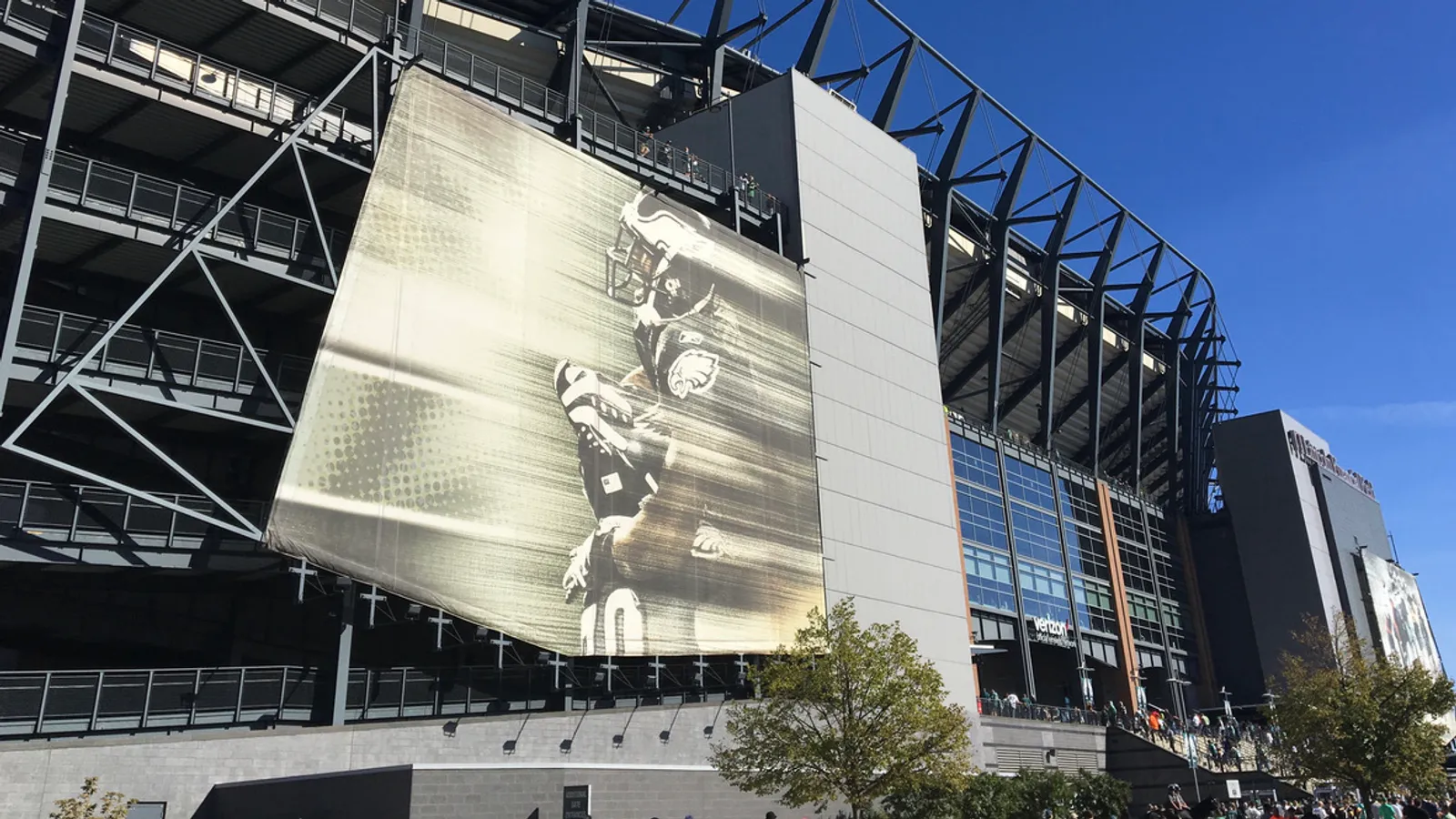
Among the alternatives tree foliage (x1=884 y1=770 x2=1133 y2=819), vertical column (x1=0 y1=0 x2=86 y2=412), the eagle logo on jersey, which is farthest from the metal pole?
tree foliage (x1=884 y1=770 x2=1133 y2=819)

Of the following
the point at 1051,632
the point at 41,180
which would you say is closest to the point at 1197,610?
the point at 1051,632

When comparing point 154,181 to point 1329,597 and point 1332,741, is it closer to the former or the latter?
point 1332,741

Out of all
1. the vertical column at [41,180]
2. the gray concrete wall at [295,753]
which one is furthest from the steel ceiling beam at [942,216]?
the vertical column at [41,180]

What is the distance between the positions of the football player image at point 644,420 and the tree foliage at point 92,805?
36.0 ft

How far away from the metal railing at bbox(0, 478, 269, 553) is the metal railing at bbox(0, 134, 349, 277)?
6.19 metres

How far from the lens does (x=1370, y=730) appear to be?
36031mm

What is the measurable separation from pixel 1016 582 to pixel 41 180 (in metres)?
45.2

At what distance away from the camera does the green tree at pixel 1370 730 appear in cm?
3553

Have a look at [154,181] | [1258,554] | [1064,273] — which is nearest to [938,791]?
[154,181]

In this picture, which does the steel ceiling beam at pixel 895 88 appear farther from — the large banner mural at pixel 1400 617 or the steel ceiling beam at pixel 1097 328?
the large banner mural at pixel 1400 617

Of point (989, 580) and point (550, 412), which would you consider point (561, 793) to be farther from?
point (989, 580)

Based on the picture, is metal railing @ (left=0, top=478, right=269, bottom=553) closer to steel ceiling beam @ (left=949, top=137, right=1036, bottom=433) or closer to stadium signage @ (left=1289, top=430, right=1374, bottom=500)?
steel ceiling beam @ (left=949, top=137, right=1036, bottom=433)

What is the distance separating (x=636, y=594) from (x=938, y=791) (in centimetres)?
919

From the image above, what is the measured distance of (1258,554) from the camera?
76.1 m
